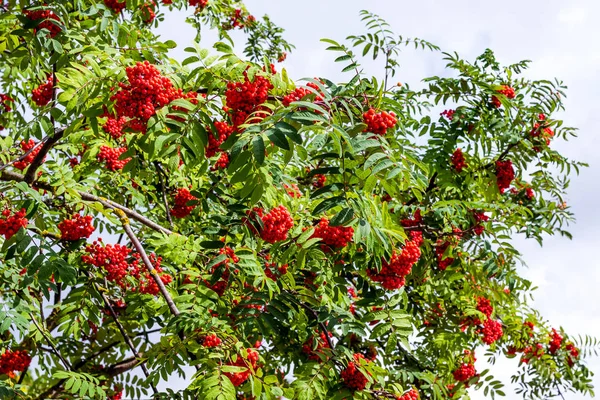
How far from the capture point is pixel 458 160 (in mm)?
5793

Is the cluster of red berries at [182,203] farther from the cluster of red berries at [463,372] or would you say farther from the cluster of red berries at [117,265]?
the cluster of red berries at [463,372]

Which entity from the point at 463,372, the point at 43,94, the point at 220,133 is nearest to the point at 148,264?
the point at 220,133

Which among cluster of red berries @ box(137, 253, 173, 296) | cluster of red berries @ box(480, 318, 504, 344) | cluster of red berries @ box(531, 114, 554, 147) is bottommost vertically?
cluster of red berries @ box(137, 253, 173, 296)

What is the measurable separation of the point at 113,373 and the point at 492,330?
→ 411 cm

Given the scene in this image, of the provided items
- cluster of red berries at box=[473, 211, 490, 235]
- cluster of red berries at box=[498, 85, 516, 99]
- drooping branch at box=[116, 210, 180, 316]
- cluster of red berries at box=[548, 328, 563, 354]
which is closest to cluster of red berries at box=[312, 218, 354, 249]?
drooping branch at box=[116, 210, 180, 316]

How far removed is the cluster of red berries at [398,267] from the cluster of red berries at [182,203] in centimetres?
A: 225

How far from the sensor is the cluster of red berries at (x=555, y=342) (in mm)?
7895

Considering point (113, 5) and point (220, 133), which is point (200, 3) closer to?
point (113, 5)

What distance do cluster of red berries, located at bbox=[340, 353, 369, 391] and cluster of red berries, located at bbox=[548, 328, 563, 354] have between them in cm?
520

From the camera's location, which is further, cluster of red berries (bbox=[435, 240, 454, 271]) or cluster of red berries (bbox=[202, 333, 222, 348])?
cluster of red berries (bbox=[435, 240, 454, 271])

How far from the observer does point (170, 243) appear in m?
Answer: 3.94

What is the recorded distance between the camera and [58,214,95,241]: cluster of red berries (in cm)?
427

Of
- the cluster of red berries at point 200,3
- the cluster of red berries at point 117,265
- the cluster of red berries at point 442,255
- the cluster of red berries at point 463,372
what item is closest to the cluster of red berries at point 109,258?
the cluster of red berries at point 117,265

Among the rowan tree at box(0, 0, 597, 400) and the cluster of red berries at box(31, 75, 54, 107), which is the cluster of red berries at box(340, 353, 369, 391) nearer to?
the rowan tree at box(0, 0, 597, 400)
